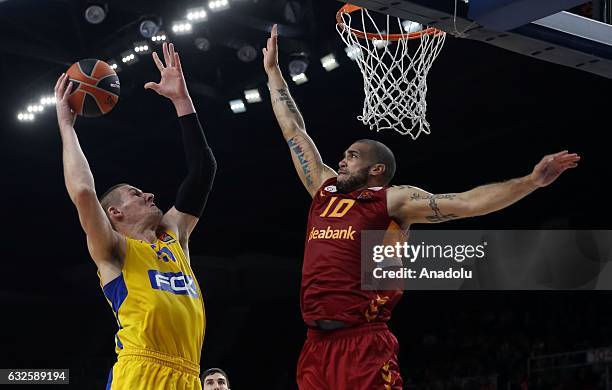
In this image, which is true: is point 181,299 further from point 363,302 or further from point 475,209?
point 475,209

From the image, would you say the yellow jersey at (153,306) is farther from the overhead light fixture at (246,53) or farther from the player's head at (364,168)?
the overhead light fixture at (246,53)

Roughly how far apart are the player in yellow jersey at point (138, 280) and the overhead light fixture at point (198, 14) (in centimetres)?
635

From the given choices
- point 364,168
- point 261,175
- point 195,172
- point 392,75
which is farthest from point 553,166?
point 261,175

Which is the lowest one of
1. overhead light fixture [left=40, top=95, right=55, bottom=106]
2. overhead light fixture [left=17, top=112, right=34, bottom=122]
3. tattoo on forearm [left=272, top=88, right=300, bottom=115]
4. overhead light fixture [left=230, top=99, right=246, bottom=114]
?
tattoo on forearm [left=272, top=88, right=300, bottom=115]

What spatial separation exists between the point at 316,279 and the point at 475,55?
25.8ft

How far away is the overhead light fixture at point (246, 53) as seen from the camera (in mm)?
11000

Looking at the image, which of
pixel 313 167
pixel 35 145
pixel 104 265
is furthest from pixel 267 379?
pixel 104 265

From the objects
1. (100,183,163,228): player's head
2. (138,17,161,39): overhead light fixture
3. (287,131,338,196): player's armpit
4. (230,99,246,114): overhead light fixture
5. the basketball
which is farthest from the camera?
(230,99,246,114): overhead light fixture

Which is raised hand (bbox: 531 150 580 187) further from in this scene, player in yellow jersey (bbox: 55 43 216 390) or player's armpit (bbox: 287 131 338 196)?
player in yellow jersey (bbox: 55 43 216 390)

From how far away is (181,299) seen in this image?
372 cm

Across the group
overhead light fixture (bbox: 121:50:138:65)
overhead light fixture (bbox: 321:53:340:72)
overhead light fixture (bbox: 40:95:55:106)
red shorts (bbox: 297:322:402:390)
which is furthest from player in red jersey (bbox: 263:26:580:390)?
overhead light fixture (bbox: 40:95:55:106)

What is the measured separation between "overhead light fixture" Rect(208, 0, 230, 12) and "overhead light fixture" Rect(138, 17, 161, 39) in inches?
27.0

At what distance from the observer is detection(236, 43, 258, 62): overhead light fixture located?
36.1ft

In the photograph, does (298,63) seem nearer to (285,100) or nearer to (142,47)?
(142,47)
